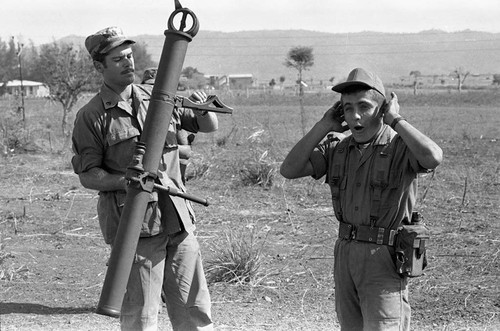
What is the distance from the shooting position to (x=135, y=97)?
14.1 feet

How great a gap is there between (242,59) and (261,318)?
17877 centimetres

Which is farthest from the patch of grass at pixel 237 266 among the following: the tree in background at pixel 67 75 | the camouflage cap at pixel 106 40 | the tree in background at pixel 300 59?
the tree in background at pixel 300 59

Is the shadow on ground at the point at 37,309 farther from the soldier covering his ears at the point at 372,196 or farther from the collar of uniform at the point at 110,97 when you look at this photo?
the soldier covering his ears at the point at 372,196

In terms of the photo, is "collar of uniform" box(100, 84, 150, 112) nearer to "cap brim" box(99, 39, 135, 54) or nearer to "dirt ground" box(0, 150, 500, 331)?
"cap brim" box(99, 39, 135, 54)

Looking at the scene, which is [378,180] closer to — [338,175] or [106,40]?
[338,175]

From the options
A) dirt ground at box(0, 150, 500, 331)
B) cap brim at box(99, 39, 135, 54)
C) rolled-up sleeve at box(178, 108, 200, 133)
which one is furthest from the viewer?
dirt ground at box(0, 150, 500, 331)

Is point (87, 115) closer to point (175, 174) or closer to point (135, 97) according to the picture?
point (135, 97)

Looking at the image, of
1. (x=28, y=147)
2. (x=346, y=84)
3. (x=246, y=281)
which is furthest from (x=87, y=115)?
(x=28, y=147)

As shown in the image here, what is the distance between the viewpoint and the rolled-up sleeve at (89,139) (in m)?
4.20

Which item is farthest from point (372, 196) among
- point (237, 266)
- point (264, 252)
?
point (264, 252)

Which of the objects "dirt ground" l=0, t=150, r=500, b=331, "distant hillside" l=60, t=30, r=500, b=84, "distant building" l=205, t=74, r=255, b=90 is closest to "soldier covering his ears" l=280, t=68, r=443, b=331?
"dirt ground" l=0, t=150, r=500, b=331

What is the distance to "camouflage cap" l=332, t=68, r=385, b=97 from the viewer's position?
3.63 metres

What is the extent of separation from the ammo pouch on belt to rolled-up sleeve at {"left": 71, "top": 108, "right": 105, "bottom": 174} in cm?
157

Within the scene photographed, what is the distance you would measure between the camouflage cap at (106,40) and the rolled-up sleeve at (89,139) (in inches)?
12.2
